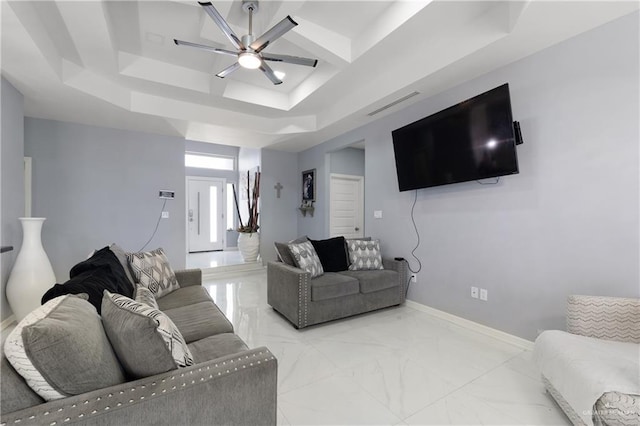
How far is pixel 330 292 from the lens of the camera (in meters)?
2.94

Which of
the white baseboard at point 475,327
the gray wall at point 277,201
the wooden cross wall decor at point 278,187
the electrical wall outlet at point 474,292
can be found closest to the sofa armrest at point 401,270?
the white baseboard at point 475,327

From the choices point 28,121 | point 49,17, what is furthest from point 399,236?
point 28,121

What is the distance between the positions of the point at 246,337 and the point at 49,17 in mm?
3271

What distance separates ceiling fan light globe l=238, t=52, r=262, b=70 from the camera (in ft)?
7.68

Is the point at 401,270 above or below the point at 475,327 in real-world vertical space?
above

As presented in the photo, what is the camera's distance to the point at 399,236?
3.83 meters

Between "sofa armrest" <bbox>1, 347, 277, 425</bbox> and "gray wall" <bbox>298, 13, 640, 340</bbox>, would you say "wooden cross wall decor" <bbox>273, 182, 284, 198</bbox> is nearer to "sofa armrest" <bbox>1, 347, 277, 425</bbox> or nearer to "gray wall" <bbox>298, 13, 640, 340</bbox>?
"gray wall" <bbox>298, 13, 640, 340</bbox>

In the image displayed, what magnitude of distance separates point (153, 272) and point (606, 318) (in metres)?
3.45

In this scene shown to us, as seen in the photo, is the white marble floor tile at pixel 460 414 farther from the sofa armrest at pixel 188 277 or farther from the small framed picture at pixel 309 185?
the small framed picture at pixel 309 185

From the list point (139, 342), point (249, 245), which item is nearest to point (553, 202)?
point (139, 342)

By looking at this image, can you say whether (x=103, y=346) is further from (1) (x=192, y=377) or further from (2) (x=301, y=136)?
(2) (x=301, y=136)

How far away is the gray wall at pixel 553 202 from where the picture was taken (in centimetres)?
203

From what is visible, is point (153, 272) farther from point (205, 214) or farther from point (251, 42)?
point (205, 214)

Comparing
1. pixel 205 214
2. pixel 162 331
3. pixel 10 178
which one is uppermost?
pixel 10 178
